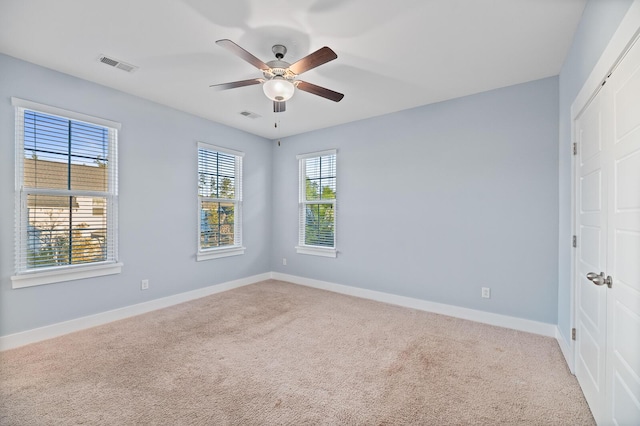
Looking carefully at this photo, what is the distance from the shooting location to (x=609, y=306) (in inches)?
63.5

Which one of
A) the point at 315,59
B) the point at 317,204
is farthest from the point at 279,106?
the point at 317,204

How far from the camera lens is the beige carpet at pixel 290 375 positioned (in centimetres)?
188

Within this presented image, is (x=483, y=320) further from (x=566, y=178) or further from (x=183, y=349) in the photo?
(x=183, y=349)

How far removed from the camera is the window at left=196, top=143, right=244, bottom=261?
4.52 meters

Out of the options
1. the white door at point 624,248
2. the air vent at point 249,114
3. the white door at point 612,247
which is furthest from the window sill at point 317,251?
the white door at point 624,248

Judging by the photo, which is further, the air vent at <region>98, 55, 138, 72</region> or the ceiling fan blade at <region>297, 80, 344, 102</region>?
the air vent at <region>98, 55, 138, 72</region>

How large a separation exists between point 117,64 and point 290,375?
330cm

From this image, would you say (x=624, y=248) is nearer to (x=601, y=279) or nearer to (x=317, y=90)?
(x=601, y=279)

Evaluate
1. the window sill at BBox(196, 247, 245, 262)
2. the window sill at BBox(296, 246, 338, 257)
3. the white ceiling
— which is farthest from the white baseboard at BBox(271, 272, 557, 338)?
the white ceiling

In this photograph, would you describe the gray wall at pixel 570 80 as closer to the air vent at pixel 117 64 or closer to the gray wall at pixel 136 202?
the air vent at pixel 117 64

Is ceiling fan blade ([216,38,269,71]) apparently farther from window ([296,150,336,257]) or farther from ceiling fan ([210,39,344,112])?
window ([296,150,336,257])

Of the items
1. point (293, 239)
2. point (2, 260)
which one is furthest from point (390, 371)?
point (2, 260)

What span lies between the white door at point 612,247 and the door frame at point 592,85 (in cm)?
5

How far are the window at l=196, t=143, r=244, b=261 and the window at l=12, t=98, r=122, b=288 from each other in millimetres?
1195
